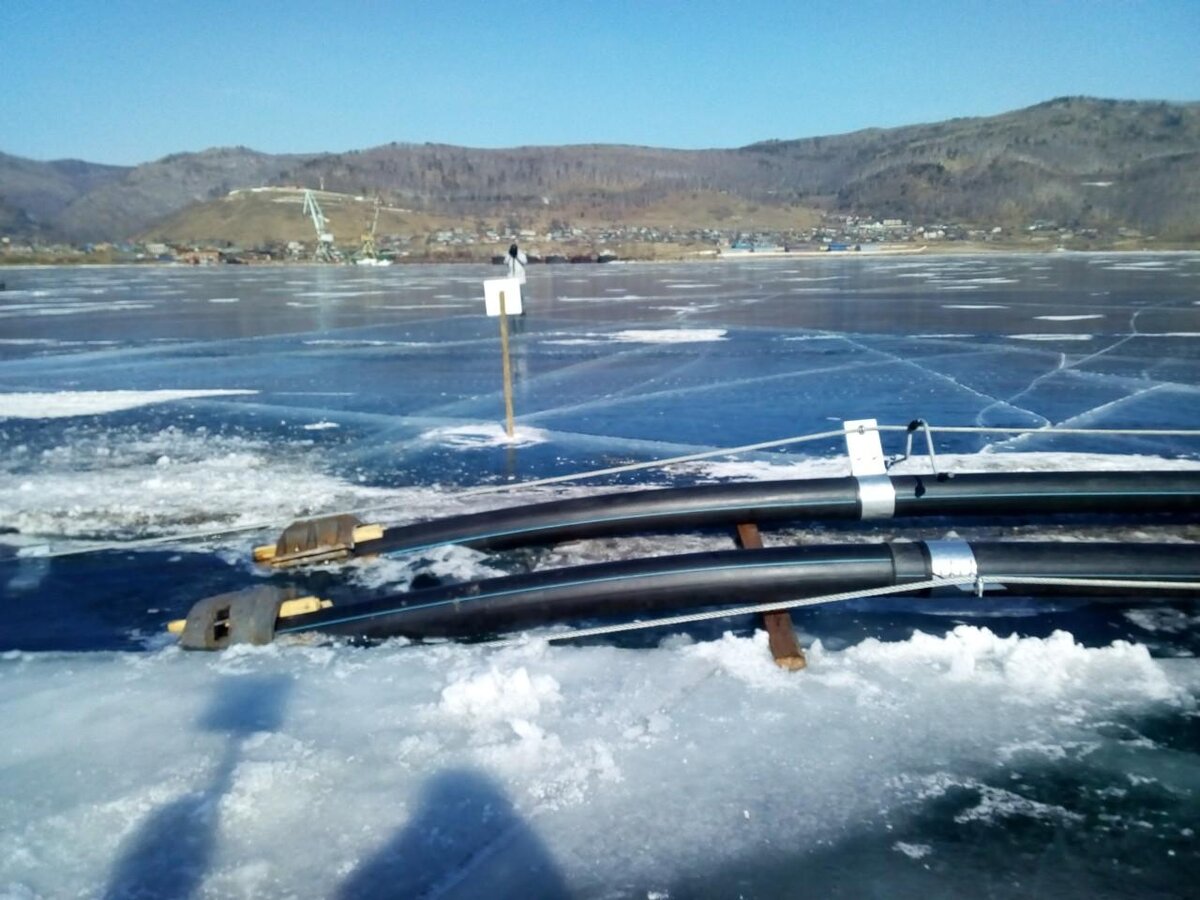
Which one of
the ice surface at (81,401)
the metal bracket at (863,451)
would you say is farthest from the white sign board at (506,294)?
the ice surface at (81,401)

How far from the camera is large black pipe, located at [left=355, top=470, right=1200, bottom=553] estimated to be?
15.6 feet

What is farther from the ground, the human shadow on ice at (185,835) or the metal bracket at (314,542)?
the metal bracket at (314,542)

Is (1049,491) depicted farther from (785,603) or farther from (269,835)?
(269,835)

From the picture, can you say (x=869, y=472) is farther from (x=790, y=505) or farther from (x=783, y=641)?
(x=783, y=641)

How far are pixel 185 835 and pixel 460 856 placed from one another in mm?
814

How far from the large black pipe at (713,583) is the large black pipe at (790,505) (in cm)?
90

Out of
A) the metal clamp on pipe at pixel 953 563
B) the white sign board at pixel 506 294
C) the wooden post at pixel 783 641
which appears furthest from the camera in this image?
the white sign board at pixel 506 294

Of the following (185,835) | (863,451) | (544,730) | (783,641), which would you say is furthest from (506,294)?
(185,835)

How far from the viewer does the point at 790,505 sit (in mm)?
4816

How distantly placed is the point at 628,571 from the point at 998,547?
1.62 metres

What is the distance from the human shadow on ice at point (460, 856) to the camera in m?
2.33

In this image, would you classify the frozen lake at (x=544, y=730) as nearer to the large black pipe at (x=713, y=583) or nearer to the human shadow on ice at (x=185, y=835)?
the human shadow on ice at (x=185, y=835)

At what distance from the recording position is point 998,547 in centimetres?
384

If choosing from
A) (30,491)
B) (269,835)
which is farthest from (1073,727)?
(30,491)
